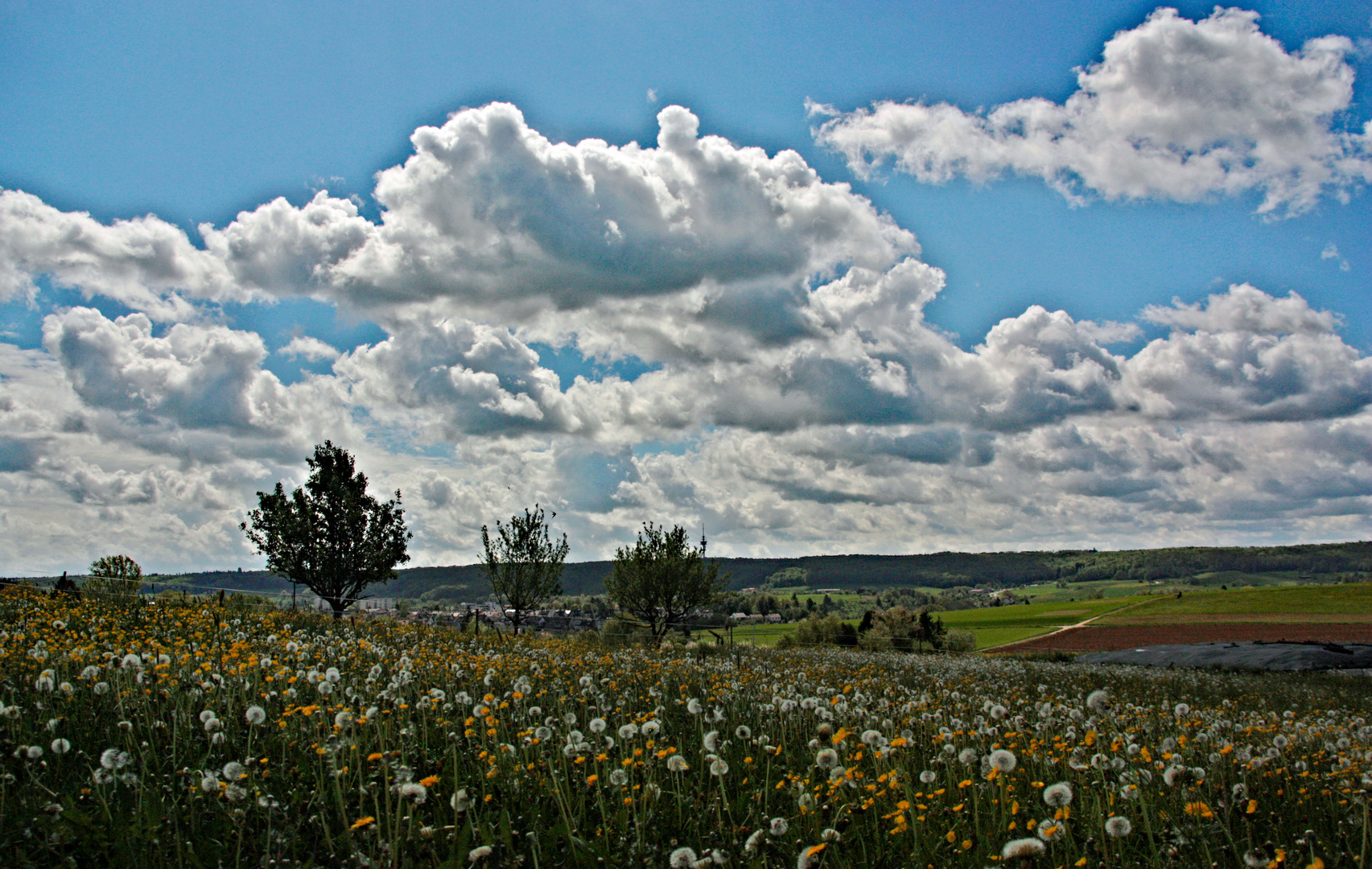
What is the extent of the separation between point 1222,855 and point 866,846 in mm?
1923

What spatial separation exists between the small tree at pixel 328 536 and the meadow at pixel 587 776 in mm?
25184

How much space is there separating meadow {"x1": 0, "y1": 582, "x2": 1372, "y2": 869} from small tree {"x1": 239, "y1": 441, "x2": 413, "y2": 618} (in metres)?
25.2

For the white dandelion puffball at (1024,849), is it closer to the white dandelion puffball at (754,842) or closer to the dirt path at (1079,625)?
the white dandelion puffball at (754,842)

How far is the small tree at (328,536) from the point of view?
33719 millimetres

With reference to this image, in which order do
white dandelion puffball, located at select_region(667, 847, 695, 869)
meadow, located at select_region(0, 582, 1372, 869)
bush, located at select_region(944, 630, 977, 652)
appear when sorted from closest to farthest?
white dandelion puffball, located at select_region(667, 847, 695, 869) → meadow, located at select_region(0, 582, 1372, 869) → bush, located at select_region(944, 630, 977, 652)

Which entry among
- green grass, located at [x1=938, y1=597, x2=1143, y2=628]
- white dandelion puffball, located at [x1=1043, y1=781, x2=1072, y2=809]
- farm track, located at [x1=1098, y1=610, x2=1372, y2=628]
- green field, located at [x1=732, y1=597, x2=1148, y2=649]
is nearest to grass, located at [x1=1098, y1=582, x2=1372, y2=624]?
farm track, located at [x1=1098, y1=610, x2=1372, y2=628]

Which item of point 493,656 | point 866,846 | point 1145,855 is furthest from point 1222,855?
point 493,656

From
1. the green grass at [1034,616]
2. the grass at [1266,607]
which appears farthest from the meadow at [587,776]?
the green grass at [1034,616]

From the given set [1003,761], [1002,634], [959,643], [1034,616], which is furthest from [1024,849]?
[1034,616]

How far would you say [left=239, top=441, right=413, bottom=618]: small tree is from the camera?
111 feet

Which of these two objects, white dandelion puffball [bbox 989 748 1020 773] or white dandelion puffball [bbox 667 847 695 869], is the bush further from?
white dandelion puffball [bbox 667 847 695 869]

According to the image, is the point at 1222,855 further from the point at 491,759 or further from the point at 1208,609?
the point at 1208,609

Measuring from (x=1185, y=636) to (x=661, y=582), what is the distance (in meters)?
45.4

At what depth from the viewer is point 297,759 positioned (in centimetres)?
518
